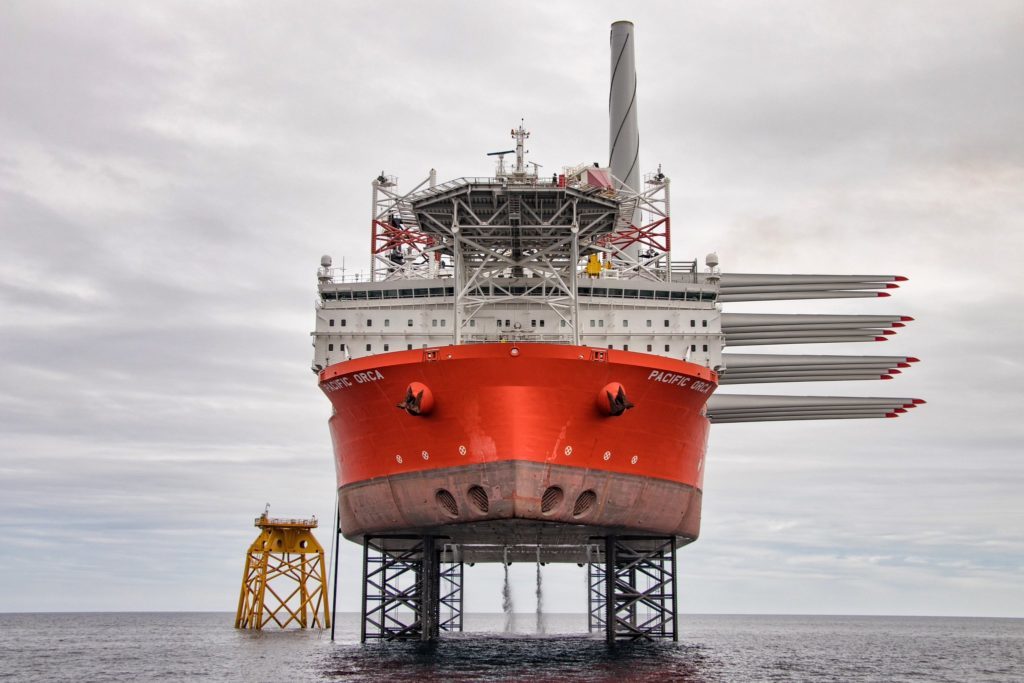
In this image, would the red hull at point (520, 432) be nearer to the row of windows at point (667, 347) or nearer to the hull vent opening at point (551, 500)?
the hull vent opening at point (551, 500)

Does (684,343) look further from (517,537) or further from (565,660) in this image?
(565,660)

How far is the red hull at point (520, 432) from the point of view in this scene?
Result: 74.7ft

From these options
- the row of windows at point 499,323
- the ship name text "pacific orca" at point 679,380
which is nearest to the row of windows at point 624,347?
the row of windows at point 499,323

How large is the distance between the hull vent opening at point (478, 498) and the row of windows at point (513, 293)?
25.3ft

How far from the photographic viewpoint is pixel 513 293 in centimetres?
2938

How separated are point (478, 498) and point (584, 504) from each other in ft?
8.18

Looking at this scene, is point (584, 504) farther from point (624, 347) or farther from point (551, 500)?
point (624, 347)

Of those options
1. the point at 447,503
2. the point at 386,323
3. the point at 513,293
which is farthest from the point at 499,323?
the point at 447,503

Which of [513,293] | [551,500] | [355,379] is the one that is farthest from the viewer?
[513,293]

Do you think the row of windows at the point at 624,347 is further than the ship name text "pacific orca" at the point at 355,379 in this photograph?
Yes

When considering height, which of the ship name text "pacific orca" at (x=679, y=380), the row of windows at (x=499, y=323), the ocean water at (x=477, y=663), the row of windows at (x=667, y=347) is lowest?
the ocean water at (x=477, y=663)

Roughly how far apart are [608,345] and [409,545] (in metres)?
9.15

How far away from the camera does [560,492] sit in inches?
906

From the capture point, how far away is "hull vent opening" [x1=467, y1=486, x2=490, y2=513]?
2298cm
